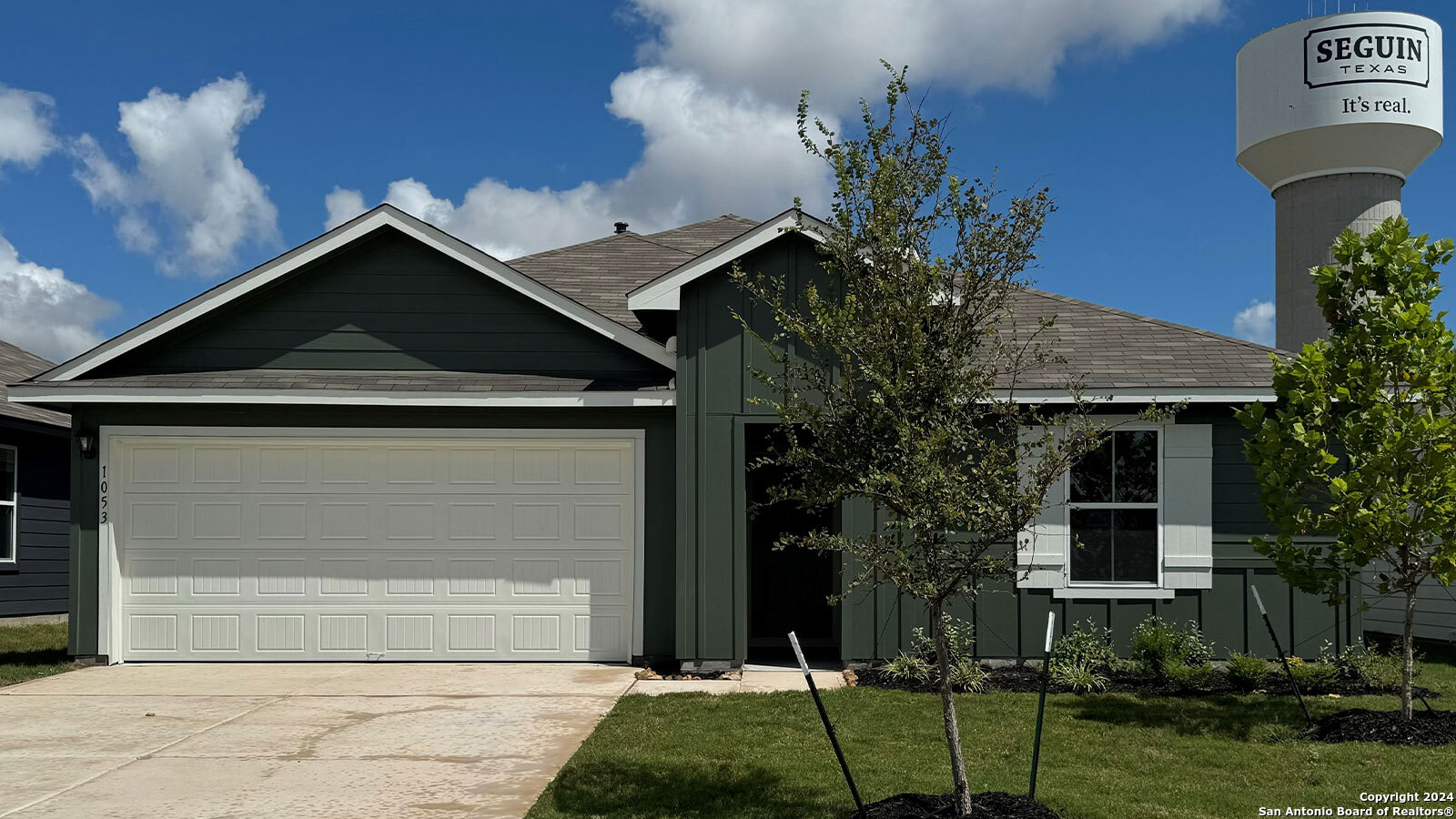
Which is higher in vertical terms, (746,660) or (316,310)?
(316,310)

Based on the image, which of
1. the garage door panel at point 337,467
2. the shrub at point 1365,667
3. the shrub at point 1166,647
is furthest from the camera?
the garage door panel at point 337,467

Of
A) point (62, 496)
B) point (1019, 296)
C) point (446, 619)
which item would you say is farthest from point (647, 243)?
point (62, 496)

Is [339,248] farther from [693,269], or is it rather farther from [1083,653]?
[1083,653]

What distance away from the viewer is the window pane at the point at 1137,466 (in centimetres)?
1074

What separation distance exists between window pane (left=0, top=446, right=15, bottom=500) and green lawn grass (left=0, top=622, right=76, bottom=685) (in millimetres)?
1684

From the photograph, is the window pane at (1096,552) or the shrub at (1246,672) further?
the window pane at (1096,552)

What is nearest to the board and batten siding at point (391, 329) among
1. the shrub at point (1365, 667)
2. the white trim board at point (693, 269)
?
the white trim board at point (693, 269)

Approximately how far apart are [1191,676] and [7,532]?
557 inches

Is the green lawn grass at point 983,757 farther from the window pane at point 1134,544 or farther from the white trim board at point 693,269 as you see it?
the white trim board at point 693,269

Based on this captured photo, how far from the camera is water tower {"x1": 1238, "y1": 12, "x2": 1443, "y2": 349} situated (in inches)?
860

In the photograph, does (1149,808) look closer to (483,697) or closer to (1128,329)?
(483,697)

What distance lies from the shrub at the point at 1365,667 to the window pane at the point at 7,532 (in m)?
15.3

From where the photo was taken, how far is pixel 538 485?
11211 millimetres

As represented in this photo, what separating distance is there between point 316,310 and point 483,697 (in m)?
4.48
